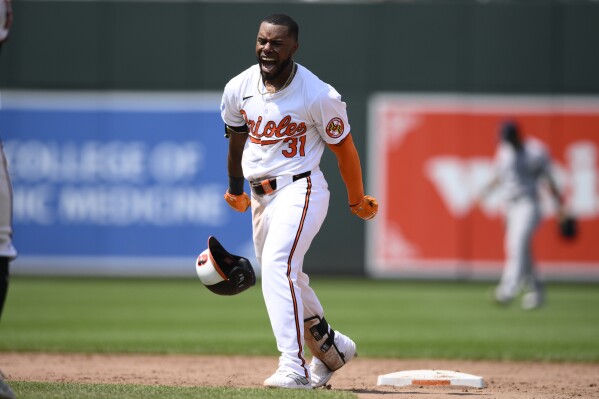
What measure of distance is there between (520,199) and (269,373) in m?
5.77

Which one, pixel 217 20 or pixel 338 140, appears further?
pixel 217 20

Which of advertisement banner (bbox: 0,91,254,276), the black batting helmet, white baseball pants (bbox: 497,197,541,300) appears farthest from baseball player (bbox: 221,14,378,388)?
advertisement banner (bbox: 0,91,254,276)

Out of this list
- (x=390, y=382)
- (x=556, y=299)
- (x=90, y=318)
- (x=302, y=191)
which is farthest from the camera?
(x=556, y=299)

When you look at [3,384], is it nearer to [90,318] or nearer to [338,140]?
[338,140]

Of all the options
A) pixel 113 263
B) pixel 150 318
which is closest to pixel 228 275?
pixel 150 318

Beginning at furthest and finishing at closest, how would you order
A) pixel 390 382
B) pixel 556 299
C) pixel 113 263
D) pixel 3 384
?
pixel 113 263
pixel 556 299
pixel 390 382
pixel 3 384

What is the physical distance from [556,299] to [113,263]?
251 inches

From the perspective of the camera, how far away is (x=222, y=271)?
573cm

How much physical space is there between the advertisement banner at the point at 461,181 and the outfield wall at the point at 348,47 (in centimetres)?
29

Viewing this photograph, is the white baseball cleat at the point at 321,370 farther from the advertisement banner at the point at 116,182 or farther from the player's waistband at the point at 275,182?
the advertisement banner at the point at 116,182

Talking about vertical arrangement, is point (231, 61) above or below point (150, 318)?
A: above

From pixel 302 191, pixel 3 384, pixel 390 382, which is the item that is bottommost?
pixel 390 382

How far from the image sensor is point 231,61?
51.5ft

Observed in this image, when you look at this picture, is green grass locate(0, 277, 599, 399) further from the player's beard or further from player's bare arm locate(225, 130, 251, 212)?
the player's beard
